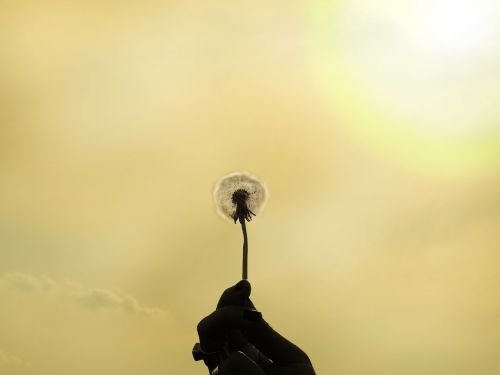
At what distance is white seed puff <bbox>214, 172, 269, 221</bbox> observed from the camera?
17.2 m

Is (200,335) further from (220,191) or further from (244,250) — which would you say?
(220,191)

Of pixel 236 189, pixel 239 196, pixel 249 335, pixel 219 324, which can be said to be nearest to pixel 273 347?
pixel 249 335

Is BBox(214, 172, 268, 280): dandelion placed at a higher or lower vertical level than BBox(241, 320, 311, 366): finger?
higher

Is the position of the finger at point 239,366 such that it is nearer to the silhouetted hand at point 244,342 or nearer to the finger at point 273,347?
the silhouetted hand at point 244,342

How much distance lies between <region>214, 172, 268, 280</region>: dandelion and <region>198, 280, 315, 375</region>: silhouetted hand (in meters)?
2.91

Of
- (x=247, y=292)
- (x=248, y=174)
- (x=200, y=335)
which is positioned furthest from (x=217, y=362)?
(x=248, y=174)

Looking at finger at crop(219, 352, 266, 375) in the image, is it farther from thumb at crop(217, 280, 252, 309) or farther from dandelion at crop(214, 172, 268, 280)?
dandelion at crop(214, 172, 268, 280)

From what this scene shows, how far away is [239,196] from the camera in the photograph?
17.2 m

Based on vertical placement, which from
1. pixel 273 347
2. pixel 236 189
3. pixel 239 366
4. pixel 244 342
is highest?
pixel 236 189

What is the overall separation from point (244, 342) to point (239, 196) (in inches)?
175

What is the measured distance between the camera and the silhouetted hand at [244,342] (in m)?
14.1

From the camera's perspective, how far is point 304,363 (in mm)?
14703

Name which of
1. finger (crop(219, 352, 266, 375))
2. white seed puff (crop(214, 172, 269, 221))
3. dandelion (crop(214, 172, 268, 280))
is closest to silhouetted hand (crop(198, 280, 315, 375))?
finger (crop(219, 352, 266, 375))

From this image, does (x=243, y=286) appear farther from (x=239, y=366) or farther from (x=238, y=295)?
(x=239, y=366)
